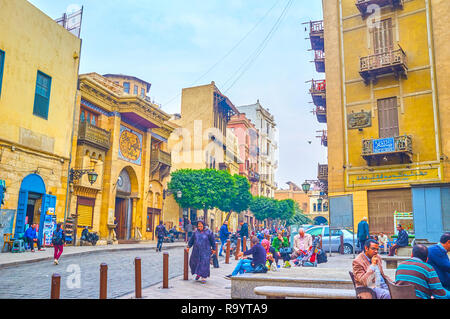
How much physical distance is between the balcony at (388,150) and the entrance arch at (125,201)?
620 inches

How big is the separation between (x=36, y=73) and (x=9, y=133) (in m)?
3.52

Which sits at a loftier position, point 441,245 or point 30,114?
point 30,114

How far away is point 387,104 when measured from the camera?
72.6 ft

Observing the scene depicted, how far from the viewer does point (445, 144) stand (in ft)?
66.2

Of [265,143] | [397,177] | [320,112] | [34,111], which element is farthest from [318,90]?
[265,143]

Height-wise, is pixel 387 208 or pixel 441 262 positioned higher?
pixel 387 208

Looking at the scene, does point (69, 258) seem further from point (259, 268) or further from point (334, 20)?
point (334, 20)

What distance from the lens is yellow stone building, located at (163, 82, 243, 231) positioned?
42719 millimetres

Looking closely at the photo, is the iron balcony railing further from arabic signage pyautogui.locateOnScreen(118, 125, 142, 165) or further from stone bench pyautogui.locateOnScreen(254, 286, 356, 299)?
stone bench pyautogui.locateOnScreen(254, 286, 356, 299)

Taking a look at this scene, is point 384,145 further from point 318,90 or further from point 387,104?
point 318,90

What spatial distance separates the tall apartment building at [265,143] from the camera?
214 feet

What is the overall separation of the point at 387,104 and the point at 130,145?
1665 cm

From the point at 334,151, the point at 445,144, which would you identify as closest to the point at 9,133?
the point at 334,151

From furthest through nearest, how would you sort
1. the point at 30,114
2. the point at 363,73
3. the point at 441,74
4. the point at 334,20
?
the point at 334,20
the point at 363,73
the point at 441,74
the point at 30,114
